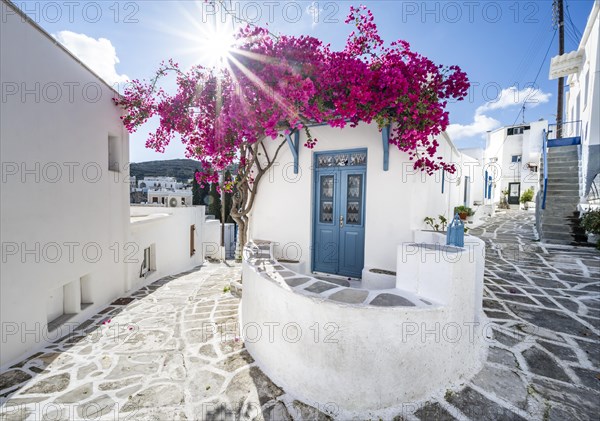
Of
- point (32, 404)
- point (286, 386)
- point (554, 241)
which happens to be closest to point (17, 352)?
point (32, 404)

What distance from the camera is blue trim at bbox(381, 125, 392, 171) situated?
15.7ft

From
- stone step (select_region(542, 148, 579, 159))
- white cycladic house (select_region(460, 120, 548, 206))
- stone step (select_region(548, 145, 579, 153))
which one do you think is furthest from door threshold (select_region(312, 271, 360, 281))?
white cycladic house (select_region(460, 120, 548, 206))

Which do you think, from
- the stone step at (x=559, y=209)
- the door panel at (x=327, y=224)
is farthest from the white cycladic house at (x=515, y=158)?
the door panel at (x=327, y=224)

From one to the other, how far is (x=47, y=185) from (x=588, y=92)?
18.0 m

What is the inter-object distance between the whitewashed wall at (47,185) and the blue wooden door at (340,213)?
4575 millimetres

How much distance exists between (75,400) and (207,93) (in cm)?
481

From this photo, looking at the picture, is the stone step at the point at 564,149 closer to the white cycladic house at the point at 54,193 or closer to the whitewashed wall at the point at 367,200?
the whitewashed wall at the point at 367,200

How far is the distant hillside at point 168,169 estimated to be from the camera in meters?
42.0

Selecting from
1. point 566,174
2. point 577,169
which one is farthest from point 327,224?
point 577,169

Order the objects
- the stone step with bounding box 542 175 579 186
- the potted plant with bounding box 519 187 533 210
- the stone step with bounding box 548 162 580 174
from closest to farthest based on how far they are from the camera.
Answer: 1. the stone step with bounding box 542 175 579 186
2. the stone step with bounding box 548 162 580 174
3. the potted plant with bounding box 519 187 533 210

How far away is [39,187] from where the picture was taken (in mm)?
4375

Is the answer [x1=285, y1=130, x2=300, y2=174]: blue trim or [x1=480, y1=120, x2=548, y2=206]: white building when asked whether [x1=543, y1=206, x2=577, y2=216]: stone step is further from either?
[x1=480, y1=120, x2=548, y2=206]: white building

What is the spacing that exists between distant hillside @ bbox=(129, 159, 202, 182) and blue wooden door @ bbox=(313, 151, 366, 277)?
3936cm

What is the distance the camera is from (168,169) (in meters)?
45.0
